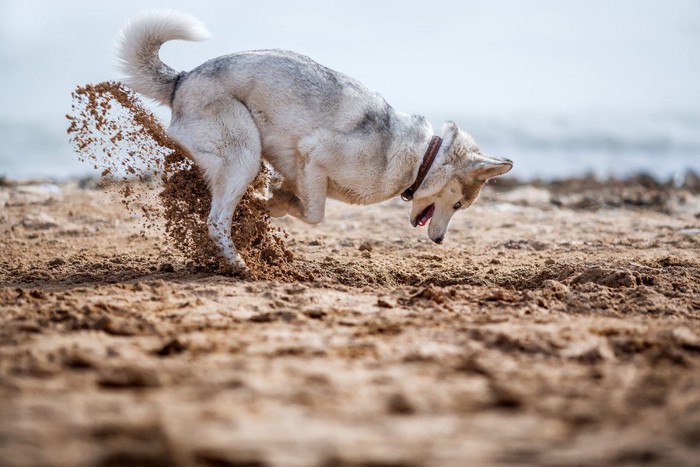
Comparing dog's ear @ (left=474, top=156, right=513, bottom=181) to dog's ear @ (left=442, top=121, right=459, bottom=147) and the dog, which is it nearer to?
the dog

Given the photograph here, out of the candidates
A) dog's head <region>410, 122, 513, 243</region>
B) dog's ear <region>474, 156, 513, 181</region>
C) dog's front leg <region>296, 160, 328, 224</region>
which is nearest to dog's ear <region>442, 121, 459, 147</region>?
dog's head <region>410, 122, 513, 243</region>

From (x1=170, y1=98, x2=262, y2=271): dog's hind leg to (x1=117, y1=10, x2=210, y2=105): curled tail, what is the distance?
0.40m

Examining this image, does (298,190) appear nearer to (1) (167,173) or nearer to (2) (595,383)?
(1) (167,173)

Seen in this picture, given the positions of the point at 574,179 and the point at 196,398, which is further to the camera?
the point at 574,179

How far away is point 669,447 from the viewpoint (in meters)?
2.48

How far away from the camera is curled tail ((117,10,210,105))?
6367 mm

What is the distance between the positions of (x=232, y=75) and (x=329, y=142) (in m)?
0.97

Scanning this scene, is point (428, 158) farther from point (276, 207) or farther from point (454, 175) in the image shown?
point (276, 207)

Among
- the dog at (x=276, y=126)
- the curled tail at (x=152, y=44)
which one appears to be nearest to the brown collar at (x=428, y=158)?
the dog at (x=276, y=126)

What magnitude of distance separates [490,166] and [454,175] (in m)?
0.34

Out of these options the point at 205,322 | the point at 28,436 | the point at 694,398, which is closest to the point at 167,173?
the point at 205,322

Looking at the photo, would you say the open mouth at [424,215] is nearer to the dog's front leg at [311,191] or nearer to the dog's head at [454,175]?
the dog's head at [454,175]

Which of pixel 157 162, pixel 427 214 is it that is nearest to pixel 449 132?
pixel 427 214

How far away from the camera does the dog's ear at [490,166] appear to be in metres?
6.87
